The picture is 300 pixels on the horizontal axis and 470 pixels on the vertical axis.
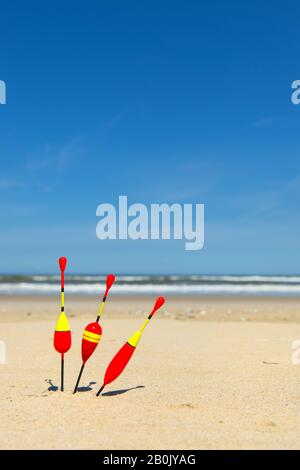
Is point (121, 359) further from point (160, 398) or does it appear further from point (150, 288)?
point (150, 288)

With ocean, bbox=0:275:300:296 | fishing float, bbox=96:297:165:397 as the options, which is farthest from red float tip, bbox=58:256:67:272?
ocean, bbox=0:275:300:296

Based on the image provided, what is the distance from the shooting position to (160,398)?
475 centimetres

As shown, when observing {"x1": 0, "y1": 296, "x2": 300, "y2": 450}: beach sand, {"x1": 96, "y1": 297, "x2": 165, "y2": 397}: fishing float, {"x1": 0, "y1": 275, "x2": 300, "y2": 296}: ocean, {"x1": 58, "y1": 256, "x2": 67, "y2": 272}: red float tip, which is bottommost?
{"x1": 0, "y1": 296, "x2": 300, "y2": 450}: beach sand

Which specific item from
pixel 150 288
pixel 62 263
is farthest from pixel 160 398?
pixel 150 288

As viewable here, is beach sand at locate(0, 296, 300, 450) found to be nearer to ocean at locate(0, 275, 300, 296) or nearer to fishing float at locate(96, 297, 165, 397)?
fishing float at locate(96, 297, 165, 397)

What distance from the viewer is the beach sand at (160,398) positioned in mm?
3609

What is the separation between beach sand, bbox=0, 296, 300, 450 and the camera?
11.8ft

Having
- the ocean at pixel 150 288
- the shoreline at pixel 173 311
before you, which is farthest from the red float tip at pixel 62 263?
the ocean at pixel 150 288

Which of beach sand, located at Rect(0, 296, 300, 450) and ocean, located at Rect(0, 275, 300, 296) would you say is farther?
ocean, located at Rect(0, 275, 300, 296)

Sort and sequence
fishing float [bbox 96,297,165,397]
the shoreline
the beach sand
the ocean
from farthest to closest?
the ocean → the shoreline → fishing float [bbox 96,297,165,397] → the beach sand

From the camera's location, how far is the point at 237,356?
7215 mm

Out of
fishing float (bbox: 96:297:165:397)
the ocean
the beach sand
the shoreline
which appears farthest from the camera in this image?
the ocean

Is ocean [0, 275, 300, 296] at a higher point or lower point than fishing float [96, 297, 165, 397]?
higher

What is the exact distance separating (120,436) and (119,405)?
0.81m
